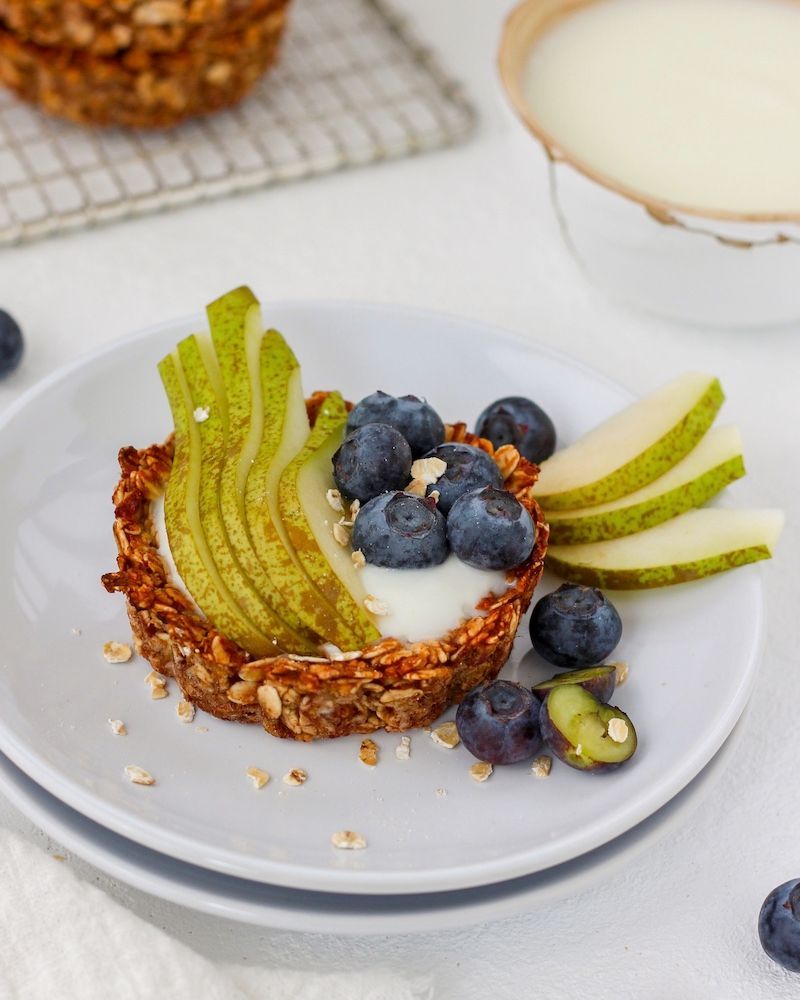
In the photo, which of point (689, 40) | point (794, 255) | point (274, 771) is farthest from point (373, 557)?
point (689, 40)

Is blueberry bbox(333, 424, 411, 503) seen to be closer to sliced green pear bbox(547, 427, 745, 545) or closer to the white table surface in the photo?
sliced green pear bbox(547, 427, 745, 545)

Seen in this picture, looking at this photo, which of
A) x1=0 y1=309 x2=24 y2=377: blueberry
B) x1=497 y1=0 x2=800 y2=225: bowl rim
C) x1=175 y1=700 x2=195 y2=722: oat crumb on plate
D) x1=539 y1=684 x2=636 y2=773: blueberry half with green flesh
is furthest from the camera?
x1=0 y1=309 x2=24 y2=377: blueberry

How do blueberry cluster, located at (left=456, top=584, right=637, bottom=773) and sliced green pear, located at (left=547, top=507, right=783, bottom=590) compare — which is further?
sliced green pear, located at (left=547, top=507, right=783, bottom=590)

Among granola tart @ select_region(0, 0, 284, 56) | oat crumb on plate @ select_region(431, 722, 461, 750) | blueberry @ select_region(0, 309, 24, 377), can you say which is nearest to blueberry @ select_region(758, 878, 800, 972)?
oat crumb on plate @ select_region(431, 722, 461, 750)

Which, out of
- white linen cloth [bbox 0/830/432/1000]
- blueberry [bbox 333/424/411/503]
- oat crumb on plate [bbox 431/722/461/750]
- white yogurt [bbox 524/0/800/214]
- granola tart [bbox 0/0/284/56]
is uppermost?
granola tart [bbox 0/0/284/56]

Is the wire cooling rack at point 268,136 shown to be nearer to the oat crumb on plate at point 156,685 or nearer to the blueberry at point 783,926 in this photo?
the oat crumb on plate at point 156,685

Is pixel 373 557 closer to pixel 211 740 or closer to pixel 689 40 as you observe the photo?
pixel 211 740

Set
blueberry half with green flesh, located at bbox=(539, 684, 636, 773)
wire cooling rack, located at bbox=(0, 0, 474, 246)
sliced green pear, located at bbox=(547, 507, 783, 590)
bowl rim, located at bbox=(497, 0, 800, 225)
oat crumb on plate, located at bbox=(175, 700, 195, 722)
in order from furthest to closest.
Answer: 1. wire cooling rack, located at bbox=(0, 0, 474, 246)
2. bowl rim, located at bbox=(497, 0, 800, 225)
3. sliced green pear, located at bbox=(547, 507, 783, 590)
4. oat crumb on plate, located at bbox=(175, 700, 195, 722)
5. blueberry half with green flesh, located at bbox=(539, 684, 636, 773)
